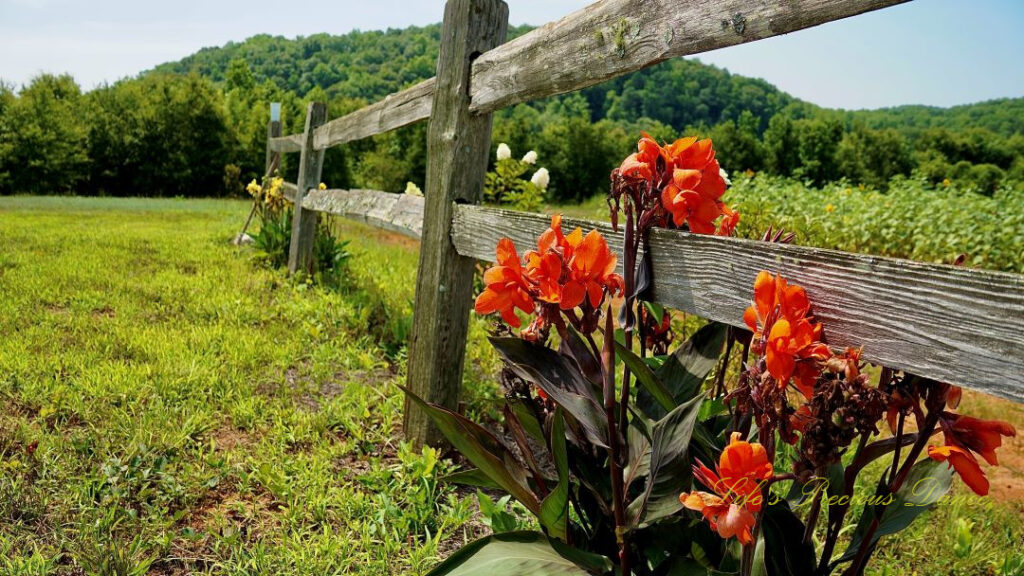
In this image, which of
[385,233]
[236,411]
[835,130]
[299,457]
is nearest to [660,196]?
[299,457]

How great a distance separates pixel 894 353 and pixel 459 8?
1937 millimetres

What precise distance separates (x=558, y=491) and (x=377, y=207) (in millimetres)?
2756

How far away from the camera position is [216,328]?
374 centimetres

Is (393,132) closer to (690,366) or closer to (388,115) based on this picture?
(388,115)

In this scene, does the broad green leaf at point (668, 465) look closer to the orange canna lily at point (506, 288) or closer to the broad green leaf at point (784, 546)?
the broad green leaf at point (784, 546)

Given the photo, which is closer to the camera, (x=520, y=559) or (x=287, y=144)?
(x=520, y=559)

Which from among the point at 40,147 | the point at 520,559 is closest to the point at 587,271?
the point at 520,559

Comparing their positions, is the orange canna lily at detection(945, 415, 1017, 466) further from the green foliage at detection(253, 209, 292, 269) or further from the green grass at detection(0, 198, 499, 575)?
the green foliage at detection(253, 209, 292, 269)

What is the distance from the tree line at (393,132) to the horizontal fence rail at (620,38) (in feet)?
0.77

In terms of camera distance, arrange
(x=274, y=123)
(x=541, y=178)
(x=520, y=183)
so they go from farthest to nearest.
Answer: (x=274, y=123)
(x=520, y=183)
(x=541, y=178)

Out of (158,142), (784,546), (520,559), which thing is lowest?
(520,559)

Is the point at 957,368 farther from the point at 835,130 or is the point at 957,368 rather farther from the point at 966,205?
the point at 835,130

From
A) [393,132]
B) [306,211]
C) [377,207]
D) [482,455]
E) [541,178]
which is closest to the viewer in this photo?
[482,455]

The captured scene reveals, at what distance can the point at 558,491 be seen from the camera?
1.18 m
